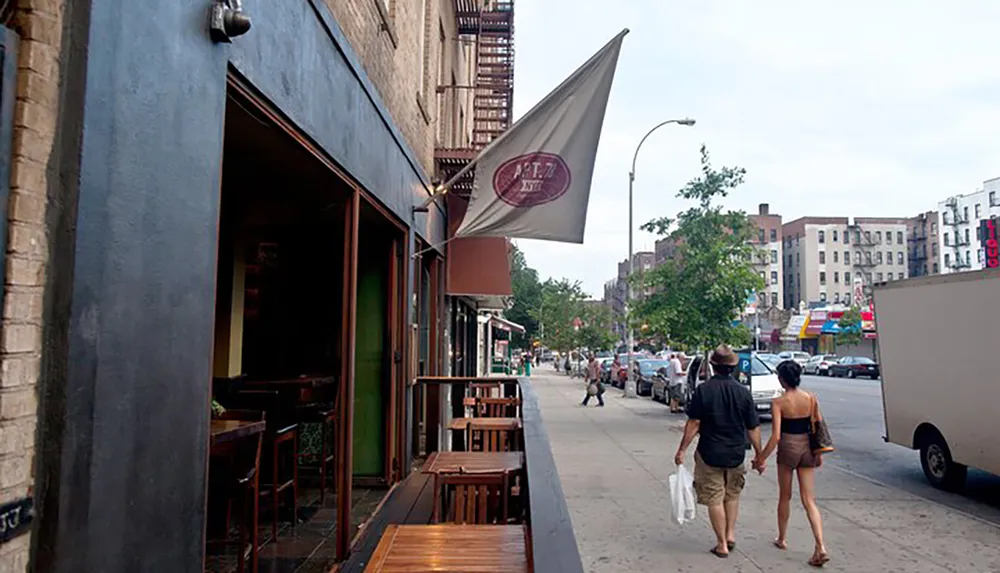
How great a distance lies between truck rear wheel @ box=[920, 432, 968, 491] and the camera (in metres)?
8.98

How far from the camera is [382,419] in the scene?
7418mm

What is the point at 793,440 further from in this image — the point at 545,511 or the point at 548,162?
the point at 545,511

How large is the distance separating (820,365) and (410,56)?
44.7 m

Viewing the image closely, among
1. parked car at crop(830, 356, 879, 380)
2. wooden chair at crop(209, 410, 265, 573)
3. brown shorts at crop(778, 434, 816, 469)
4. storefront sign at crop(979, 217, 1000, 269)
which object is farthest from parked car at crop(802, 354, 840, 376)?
wooden chair at crop(209, 410, 265, 573)

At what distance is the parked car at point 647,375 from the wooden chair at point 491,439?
1866cm

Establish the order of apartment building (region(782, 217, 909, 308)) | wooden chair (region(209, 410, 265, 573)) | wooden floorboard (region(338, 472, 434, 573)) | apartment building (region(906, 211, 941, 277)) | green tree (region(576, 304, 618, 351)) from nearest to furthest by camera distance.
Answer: wooden chair (region(209, 410, 265, 573)) < wooden floorboard (region(338, 472, 434, 573)) < green tree (region(576, 304, 618, 351)) < apartment building (region(906, 211, 941, 277)) < apartment building (region(782, 217, 909, 308))

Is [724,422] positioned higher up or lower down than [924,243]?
lower down

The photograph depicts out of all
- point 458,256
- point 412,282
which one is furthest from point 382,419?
point 458,256

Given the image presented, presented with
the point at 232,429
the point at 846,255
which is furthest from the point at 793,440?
the point at 846,255

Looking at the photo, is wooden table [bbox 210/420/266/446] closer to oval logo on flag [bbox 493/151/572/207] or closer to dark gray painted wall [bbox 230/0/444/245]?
dark gray painted wall [bbox 230/0/444/245]

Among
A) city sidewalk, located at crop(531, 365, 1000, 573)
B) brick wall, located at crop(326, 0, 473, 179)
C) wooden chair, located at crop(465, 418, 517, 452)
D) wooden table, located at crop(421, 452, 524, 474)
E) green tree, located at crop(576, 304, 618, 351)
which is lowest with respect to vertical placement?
city sidewalk, located at crop(531, 365, 1000, 573)

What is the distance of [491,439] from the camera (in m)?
7.34

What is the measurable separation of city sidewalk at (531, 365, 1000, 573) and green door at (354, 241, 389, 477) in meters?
2.47

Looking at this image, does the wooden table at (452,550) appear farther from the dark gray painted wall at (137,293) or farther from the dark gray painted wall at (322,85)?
the dark gray painted wall at (322,85)
